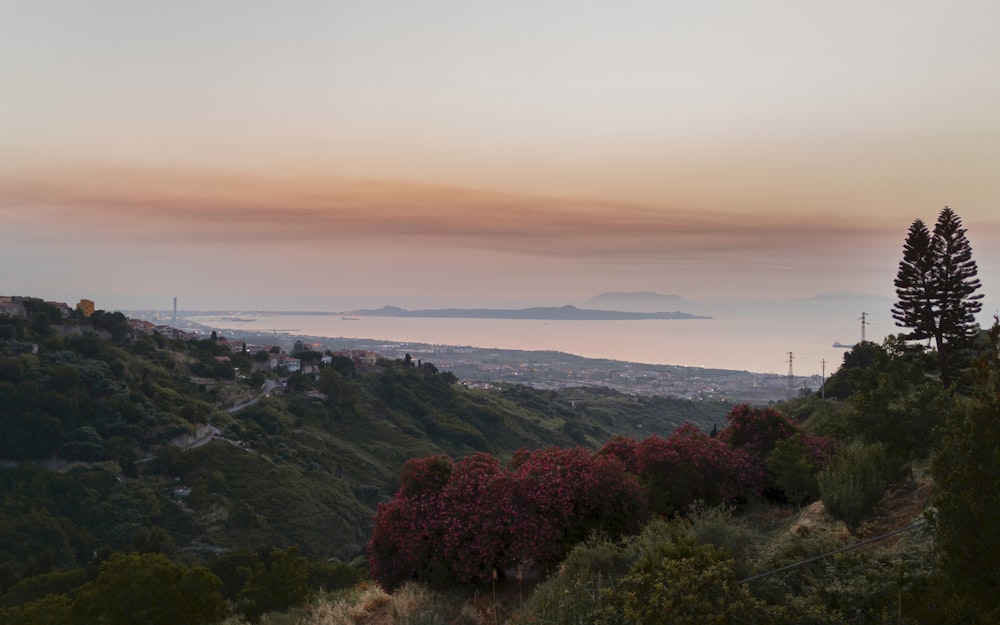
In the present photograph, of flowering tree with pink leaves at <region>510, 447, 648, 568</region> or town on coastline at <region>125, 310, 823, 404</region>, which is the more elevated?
flowering tree with pink leaves at <region>510, 447, 648, 568</region>

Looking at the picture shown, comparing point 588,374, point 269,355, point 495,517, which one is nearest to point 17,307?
point 269,355

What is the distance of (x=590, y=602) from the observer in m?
6.21

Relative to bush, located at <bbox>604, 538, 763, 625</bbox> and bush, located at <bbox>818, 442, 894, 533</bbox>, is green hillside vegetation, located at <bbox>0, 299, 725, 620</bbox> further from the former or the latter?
bush, located at <bbox>604, 538, 763, 625</bbox>

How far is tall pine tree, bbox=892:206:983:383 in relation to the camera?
18.4 m

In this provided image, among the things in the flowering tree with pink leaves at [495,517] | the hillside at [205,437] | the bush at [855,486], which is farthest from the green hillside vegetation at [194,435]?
the bush at [855,486]

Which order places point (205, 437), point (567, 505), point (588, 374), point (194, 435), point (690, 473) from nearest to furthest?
point (567, 505)
point (690, 473)
point (194, 435)
point (205, 437)
point (588, 374)

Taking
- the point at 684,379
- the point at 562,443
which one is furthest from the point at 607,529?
the point at 684,379

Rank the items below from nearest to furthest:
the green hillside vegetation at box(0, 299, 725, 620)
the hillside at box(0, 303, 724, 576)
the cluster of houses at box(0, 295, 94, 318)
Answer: the green hillside vegetation at box(0, 299, 725, 620)
the hillside at box(0, 303, 724, 576)
the cluster of houses at box(0, 295, 94, 318)

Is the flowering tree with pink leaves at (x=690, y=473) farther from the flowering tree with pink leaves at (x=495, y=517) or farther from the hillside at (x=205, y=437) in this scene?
the hillside at (x=205, y=437)

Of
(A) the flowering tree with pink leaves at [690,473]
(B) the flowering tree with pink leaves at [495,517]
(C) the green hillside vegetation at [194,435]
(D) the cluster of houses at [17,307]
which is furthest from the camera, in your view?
(D) the cluster of houses at [17,307]

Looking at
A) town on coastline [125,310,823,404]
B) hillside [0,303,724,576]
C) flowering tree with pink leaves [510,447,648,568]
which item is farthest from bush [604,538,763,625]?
town on coastline [125,310,823,404]

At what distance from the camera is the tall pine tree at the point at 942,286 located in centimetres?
1844

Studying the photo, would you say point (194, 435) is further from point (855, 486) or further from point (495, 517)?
point (855, 486)

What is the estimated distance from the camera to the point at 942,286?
61.1 feet
